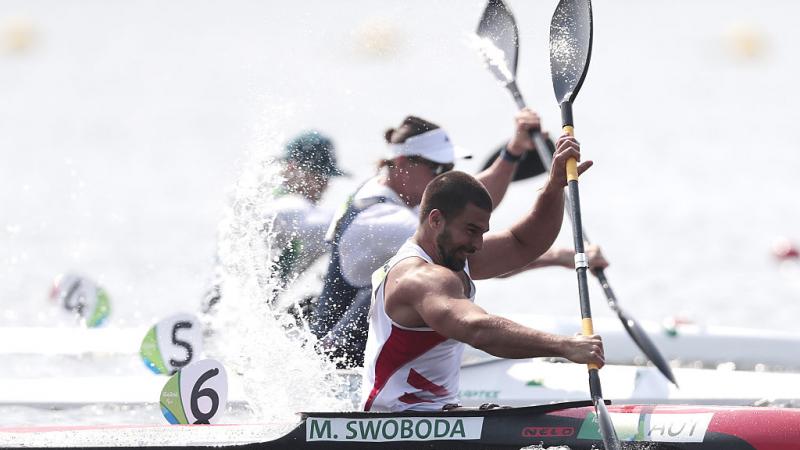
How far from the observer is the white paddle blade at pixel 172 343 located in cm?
645

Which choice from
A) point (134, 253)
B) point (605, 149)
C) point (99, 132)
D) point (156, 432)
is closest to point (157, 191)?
point (134, 253)

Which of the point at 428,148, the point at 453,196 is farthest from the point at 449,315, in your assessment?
the point at 428,148

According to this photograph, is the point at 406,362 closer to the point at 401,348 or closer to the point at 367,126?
the point at 401,348

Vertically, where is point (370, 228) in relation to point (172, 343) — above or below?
above

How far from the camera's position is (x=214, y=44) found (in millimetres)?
29438

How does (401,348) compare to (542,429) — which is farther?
(401,348)

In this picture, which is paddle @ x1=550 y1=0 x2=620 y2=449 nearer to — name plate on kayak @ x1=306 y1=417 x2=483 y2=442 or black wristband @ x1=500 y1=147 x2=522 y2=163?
name plate on kayak @ x1=306 y1=417 x2=483 y2=442

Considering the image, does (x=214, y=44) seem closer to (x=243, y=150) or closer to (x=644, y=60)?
(x=644, y=60)

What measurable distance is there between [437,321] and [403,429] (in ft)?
1.45

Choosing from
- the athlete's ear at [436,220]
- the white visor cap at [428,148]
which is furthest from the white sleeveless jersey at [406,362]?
the white visor cap at [428,148]

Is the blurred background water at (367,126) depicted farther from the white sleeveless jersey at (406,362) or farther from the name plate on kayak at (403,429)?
the name plate on kayak at (403,429)

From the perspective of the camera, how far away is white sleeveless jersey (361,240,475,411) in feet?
14.4

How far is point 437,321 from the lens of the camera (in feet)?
13.6

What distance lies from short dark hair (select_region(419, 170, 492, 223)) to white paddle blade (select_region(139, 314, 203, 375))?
2.43 m
